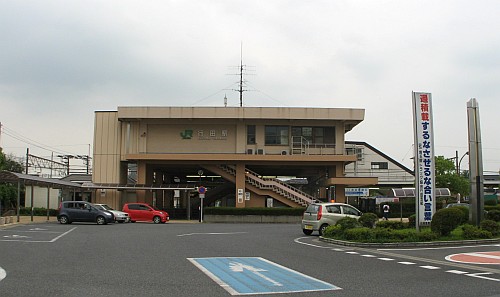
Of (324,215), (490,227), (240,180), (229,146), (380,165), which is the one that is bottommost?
(490,227)

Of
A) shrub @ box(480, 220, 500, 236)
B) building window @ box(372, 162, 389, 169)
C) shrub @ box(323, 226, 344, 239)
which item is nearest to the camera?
shrub @ box(480, 220, 500, 236)

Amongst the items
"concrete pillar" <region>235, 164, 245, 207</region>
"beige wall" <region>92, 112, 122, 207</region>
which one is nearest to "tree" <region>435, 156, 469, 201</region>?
"concrete pillar" <region>235, 164, 245, 207</region>

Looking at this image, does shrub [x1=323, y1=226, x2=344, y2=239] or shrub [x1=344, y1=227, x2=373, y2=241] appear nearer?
shrub [x1=344, y1=227, x2=373, y2=241]

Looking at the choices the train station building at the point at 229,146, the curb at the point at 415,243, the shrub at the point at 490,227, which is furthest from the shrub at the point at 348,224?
the train station building at the point at 229,146

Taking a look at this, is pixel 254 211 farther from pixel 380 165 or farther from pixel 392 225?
pixel 380 165

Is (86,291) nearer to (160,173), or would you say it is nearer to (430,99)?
(430,99)

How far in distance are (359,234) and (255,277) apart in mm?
8842

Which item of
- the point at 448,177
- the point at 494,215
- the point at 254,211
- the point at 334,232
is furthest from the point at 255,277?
the point at 448,177

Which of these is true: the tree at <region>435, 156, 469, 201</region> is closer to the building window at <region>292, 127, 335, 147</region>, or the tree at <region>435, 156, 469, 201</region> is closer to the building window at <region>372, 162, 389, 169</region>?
the building window at <region>372, 162, 389, 169</region>

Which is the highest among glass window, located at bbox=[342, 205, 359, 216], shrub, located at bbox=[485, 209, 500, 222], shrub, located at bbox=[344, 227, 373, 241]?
glass window, located at bbox=[342, 205, 359, 216]

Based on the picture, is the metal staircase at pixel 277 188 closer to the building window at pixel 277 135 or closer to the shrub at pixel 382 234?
the building window at pixel 277 135

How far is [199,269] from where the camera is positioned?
1128 cm

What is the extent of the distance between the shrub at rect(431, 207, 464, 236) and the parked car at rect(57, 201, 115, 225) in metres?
21.2

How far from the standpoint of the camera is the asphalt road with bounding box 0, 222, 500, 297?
28.4 feet
